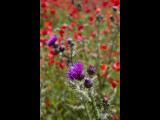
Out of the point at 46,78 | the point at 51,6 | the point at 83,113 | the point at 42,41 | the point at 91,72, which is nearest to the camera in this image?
the point at 91,72

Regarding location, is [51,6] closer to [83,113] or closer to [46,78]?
[46,78]

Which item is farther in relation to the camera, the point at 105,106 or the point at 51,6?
the point at 51,6

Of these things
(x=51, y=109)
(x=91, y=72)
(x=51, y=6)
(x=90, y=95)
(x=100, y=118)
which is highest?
(x=51, y=6)

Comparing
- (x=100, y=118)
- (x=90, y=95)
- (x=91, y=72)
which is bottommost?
(x=100, y=118)

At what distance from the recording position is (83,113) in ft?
7.12

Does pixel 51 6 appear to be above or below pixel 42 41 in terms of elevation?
above

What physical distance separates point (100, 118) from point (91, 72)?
0.97ft

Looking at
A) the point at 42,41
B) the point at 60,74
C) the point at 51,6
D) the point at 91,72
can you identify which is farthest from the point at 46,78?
the point at 51,6
